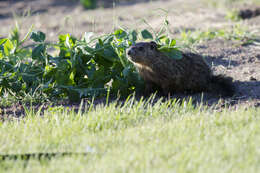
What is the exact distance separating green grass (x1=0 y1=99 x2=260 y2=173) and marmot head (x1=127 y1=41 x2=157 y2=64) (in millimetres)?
595

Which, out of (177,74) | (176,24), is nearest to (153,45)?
(177,74)

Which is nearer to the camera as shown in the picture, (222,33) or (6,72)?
(6,72)

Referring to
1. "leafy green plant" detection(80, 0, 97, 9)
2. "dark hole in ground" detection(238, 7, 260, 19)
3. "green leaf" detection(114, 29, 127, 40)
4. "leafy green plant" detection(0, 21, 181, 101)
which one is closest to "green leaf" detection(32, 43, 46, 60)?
"leafy green plant" detection(0, 21, 181, 101)

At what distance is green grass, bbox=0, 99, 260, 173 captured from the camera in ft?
7.88

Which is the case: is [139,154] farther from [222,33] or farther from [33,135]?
[222,33]

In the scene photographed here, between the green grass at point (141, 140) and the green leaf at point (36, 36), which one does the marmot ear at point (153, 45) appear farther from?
the green leaf at point (36, 36)

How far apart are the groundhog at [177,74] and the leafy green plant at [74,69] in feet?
0.41

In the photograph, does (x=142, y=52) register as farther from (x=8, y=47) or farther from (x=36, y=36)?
(x=8, y=47)

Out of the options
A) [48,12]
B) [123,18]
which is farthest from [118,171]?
[48,12]

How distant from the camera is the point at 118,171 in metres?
2.34

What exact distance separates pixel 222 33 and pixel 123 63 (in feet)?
7.98

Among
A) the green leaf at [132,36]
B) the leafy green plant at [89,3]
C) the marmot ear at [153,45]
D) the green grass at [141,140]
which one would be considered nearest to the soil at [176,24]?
the green leaf at [132,36]

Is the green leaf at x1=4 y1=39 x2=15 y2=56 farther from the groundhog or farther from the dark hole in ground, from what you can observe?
the dark hole in ground

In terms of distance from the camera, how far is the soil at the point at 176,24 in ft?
13.5
